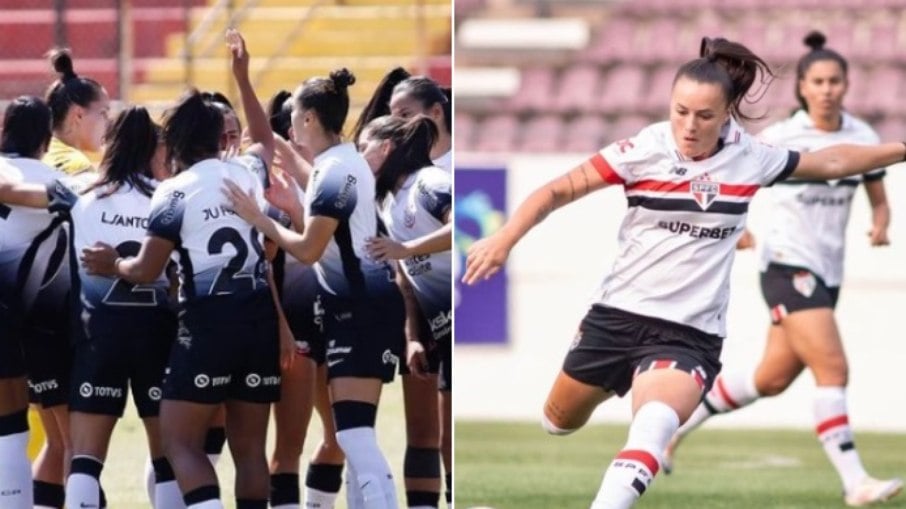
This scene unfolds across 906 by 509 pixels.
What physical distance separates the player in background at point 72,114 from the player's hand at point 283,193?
59 centimetres

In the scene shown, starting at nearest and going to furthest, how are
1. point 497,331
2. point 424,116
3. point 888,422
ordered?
point 424,116 < point 888,422 < point 497,331

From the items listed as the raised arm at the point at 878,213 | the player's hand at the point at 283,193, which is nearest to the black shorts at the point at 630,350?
the player's hand at the point at 283,193

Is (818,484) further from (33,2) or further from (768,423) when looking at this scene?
(33,2)

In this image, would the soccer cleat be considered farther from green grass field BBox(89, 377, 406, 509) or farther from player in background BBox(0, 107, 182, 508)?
player in background BBox(0, 107, 182, 508)

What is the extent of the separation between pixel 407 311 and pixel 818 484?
2.91m

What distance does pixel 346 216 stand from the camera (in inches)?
236

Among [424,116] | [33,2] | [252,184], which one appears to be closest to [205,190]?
[252,184]

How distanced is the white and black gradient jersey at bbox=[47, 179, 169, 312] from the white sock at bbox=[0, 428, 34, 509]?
58 centimetres

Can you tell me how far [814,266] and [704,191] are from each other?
285 cm

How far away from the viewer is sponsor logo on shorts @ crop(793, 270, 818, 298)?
844 centimetres

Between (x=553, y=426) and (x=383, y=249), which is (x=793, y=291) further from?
(x=383, y=249)

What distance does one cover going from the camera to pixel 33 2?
14.1m

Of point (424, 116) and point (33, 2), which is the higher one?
point (33, 2)

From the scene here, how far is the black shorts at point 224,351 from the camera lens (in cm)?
572
